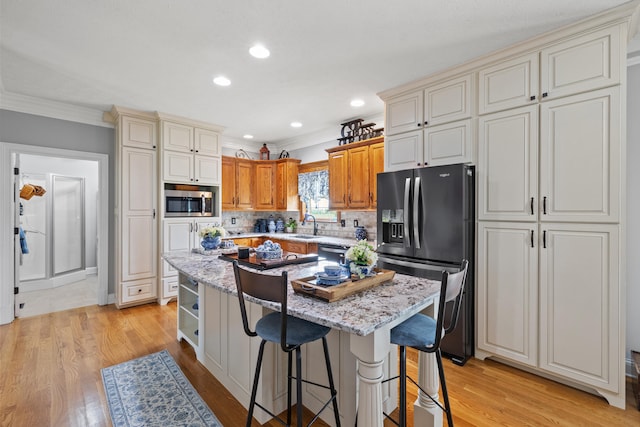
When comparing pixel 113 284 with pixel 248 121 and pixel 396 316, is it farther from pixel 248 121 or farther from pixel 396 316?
pixel 396 316

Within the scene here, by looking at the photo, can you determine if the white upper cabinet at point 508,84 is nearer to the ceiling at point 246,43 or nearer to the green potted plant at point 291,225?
the ceiling at point 246,43

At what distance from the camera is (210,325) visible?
2.31 metres

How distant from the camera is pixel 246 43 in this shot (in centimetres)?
231

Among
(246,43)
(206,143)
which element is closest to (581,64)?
(246,43)

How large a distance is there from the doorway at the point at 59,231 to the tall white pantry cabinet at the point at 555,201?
463 centimetres

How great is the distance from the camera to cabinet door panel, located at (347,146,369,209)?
12.6 ft

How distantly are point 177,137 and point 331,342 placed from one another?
373 centimetres

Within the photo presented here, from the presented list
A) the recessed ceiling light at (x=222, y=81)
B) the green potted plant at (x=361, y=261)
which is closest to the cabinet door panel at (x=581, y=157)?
the green potted plant at (x=361, y=261)

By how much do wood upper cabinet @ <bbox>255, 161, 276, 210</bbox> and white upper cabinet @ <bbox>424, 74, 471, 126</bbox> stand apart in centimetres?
320

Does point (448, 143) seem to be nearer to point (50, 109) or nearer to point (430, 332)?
point (430, 332)

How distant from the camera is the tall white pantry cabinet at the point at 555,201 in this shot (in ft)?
6.50

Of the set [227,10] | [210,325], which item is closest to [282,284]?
[210,325]

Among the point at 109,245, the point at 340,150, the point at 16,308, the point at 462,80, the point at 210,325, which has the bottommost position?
the point at 16,308

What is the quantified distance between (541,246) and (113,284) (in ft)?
16.7
